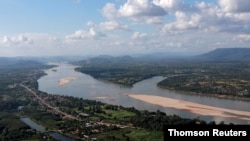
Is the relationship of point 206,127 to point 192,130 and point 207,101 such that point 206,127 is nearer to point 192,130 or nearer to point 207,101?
point 192,130

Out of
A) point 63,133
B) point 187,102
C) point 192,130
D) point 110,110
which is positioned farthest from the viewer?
point 187,102

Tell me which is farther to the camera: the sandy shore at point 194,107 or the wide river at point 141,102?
the wide river at point 141,102

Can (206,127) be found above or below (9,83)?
above

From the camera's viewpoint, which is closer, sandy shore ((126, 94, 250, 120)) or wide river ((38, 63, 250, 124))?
sandy shore ((126, 94, 250, 120))

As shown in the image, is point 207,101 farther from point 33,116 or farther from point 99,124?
point 33,116

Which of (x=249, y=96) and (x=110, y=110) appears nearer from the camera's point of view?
(x=110, y=110)

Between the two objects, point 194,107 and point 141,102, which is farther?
point 141,102

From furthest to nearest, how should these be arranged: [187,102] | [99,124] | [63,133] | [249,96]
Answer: [249,96]
[187,102]
[99,124]
[63,133]

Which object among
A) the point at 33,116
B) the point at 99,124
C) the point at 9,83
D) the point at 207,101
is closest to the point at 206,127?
the point at 99,124
